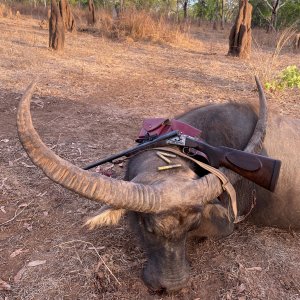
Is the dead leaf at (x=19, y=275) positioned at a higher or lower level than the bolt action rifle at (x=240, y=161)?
lower

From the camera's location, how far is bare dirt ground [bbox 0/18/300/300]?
10.5ft

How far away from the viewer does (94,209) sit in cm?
417

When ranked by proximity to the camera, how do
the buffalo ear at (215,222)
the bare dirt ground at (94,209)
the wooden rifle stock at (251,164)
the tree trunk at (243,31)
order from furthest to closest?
1. the tree trunk at (243,31)
2. the bare dirt ground at (94,209)
3. the buffalo ear at (215,222)
4. the wooden rifle stock at (251,164)

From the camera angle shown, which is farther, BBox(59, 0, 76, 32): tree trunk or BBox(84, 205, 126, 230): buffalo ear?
BBox(59, 0, 76, 32): tree trunk

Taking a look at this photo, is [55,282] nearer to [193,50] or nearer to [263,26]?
[193,50]

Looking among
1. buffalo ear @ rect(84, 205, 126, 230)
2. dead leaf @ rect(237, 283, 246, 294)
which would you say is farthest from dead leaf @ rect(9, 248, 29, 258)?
dead leaf @ rect(237, 283, 246, 294)

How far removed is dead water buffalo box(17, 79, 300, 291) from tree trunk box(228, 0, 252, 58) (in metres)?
10.5

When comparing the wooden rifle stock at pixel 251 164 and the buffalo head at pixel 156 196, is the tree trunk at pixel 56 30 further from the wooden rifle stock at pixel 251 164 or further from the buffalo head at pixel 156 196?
the wooden rifle stock at pixel 251 164

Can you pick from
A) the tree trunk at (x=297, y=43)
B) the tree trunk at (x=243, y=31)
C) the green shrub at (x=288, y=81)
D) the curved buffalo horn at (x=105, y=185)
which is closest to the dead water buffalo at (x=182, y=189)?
the curved buffalo horn at (x=105, y=185)

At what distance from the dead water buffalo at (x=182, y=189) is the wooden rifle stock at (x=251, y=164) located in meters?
0.12

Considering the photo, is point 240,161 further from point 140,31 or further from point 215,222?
point 140,31

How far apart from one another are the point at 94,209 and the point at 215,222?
1.43 meters

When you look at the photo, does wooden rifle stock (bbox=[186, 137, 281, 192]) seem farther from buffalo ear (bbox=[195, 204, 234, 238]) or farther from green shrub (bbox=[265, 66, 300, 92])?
green shrub (bbox=[265, 66, 300, 92])

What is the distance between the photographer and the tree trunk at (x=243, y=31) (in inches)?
549
